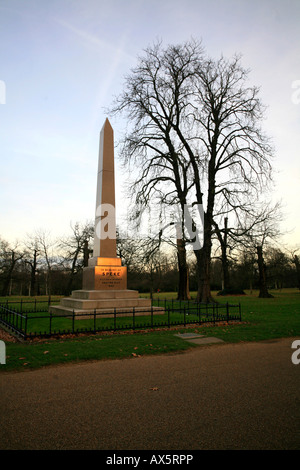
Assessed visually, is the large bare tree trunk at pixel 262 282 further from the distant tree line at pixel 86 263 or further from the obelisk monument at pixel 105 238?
the obelisk monument at pixel 105 238

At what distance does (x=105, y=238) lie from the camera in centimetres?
1591

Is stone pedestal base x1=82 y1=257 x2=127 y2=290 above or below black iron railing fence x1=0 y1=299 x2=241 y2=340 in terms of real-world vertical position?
above

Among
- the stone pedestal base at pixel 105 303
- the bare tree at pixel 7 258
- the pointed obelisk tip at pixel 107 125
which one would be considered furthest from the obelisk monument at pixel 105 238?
the bare tree at pixel 7 258

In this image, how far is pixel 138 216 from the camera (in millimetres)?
20547

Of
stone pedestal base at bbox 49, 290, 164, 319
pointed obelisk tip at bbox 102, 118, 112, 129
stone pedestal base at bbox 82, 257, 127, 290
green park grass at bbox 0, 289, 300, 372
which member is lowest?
green park grass at bbox 0, 289, 300, 372

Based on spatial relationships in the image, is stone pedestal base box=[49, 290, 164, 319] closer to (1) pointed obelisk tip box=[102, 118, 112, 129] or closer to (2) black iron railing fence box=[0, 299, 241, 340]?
(2) black iron railing fence box=[0, 299, 241, 340]

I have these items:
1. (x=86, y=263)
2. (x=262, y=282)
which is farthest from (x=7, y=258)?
(x=262, y=282)

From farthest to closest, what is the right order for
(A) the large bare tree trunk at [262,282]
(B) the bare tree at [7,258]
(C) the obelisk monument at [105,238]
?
(B) the bare tree at [7,258] → (A) the large bare tree trunk at [262,282] → (C) the obelisk monument at [105,238]


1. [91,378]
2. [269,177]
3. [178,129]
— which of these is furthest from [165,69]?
[91,378]

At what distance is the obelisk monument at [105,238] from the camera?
1516cm

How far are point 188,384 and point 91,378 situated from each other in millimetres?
1843

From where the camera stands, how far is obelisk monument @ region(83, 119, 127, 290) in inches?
597

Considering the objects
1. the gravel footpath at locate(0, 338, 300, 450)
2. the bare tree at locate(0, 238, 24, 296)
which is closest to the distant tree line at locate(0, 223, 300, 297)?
the bare tree at locate(0, 238, 24, 296)
